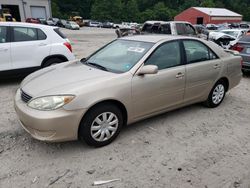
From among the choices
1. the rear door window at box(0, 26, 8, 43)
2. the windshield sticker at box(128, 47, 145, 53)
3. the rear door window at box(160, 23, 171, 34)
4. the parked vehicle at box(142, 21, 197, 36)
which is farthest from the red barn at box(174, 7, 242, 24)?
the windshield sticker at box(128, 47, 145, 53)

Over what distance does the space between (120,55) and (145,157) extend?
170 centimetres

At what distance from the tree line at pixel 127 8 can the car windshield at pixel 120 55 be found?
70.5 meters

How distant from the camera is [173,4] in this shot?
98.1 meters

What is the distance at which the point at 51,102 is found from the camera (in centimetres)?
302

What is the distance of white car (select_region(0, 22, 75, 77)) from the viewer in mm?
5766

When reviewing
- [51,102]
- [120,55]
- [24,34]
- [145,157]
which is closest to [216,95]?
[120,55]

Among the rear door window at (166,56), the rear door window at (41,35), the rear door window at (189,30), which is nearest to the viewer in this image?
the rear door window at (166,56)

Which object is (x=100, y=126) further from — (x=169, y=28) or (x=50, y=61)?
(x=169, y=28)

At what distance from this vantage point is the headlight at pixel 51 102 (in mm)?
3000

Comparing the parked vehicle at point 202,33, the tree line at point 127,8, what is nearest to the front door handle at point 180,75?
the parked vehicle at point 202,33

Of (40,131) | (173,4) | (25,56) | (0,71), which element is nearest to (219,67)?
(40,131)

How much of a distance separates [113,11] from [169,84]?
244 feet

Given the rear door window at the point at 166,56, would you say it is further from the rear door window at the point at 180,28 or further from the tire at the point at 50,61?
the rear door window at the point at 180,28

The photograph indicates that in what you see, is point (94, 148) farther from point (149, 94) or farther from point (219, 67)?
point (219, 67)
